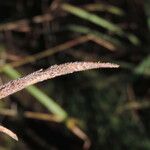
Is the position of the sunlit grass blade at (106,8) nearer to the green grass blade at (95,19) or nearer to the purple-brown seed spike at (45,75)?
the green grass blade at (95,19)

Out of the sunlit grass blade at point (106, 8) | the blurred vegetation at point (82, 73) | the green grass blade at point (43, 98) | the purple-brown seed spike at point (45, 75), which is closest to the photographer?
the purple-brown seed spike at point (45, 75)

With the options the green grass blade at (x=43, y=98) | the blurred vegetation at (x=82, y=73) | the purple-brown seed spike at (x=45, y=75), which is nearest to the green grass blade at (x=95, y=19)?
the blurred vegetation at (x=82, y=73)

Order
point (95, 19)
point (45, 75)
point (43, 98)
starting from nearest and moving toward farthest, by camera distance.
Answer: point (45, 75) < point (43, 98) < point (95, 19)

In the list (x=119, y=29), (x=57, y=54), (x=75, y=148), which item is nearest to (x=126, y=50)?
(x=119, y=29)

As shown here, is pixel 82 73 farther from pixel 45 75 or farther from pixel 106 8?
pixel 45 75

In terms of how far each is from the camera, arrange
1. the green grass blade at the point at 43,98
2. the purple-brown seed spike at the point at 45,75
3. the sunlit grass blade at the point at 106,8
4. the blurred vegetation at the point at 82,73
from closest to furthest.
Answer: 1. the purple-brown seed spike at the point at 45,75
2. the green grass blade at the point at 43,98
3. the blurred vegetation at the point at 82,73
4. the sunlit grass blade at the point at 106,8

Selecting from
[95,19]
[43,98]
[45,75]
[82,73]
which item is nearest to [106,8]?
[95,19]

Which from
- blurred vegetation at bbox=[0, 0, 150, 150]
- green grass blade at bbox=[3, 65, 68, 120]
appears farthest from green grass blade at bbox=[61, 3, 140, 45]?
green grass blade at bbox=[3, 65, 68, 120]

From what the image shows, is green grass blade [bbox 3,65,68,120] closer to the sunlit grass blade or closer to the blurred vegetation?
the blurred vegetation
